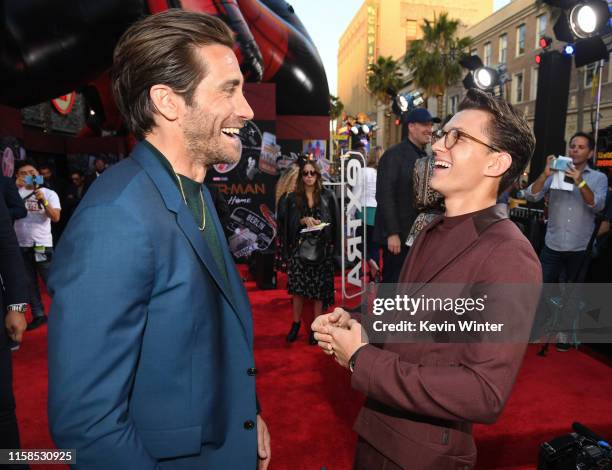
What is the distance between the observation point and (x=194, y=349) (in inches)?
44.6

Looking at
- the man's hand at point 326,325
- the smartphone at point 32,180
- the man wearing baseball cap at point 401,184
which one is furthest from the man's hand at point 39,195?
the man's hand at point 326,325

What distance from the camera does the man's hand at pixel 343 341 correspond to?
51.5 inches

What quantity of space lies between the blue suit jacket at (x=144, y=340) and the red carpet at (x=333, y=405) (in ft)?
6.00

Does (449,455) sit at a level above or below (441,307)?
below

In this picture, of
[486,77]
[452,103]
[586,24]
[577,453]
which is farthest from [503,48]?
[577,453]

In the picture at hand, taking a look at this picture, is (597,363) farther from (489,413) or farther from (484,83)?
(484,83)

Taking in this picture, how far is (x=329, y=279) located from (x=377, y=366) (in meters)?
3.65

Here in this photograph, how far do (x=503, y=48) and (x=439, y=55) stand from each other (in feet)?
14.2

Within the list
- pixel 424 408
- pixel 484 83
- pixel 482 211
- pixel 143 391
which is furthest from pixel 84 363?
pixel 484 83

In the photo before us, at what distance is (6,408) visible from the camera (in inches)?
79.7

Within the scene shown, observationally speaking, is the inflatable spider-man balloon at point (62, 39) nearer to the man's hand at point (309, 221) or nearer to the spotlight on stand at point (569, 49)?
the man's hand at point (309, 221)

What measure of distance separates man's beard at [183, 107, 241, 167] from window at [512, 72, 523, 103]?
1250 inches

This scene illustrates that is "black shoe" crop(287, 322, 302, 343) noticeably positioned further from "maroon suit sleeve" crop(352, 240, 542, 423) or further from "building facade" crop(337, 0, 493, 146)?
"building facade" crop(337, 0, 493, 146)

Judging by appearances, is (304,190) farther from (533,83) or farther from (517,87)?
(517,87)
